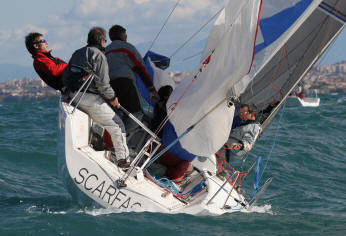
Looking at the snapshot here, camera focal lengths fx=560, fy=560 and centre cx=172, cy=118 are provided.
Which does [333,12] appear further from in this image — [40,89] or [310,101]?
[40,89]

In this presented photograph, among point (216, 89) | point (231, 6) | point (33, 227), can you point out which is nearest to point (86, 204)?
point (33, 227)

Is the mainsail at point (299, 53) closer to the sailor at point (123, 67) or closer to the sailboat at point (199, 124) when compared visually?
the sailboat at point (199, 124)

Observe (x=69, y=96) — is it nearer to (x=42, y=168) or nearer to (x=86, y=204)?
(x=86, y=204)

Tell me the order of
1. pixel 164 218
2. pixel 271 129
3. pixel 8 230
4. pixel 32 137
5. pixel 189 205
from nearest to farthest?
pixel 8 230 → pixel 164 218 → pixel 189 205 → pixel 32 137 → pixel 271 129

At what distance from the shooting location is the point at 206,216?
15.6 ft

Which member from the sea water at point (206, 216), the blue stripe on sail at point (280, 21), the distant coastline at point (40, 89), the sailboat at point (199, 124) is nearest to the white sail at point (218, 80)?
the sailboat at point (199, 124)

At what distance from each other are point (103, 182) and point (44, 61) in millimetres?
1177

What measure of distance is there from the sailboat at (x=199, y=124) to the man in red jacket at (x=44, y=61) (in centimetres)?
23

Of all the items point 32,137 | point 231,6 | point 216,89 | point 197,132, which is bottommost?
point 32,137

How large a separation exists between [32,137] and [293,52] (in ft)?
19.7

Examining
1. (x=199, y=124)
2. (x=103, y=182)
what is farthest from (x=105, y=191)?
(x=199, y=124)

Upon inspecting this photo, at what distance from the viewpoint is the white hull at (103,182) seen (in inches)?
182

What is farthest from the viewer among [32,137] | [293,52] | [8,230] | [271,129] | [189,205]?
[271,129]

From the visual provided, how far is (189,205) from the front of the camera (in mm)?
4812
